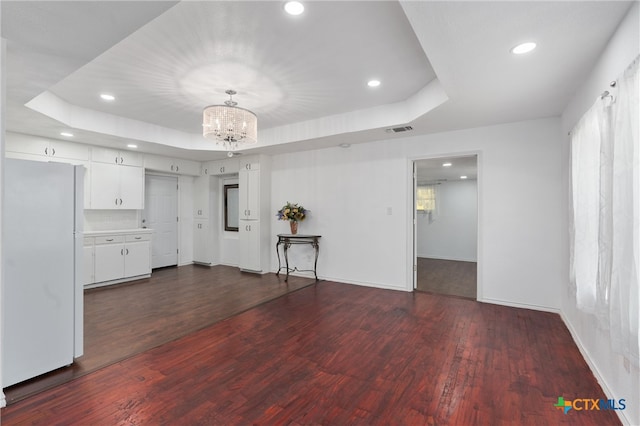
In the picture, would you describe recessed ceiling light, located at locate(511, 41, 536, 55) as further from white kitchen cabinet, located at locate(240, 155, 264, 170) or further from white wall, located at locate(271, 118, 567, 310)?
white kitchen cabinet, located at locate(240, 155, 264, 170)

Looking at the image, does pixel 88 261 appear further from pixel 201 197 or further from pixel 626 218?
pixel 626 218

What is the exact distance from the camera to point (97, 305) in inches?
155

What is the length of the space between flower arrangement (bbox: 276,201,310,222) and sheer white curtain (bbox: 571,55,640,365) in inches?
154

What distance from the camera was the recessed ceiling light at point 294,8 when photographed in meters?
1.94

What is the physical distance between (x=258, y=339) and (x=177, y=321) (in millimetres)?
1138

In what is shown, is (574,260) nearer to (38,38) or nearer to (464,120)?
(464,120)

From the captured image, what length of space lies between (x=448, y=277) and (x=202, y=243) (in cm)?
544

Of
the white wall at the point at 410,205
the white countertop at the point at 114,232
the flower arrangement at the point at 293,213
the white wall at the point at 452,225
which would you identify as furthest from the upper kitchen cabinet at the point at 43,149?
the white wall at the point at 452,225

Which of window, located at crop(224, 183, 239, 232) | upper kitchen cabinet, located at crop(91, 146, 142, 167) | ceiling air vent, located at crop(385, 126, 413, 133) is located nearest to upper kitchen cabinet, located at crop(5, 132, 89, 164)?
upper kitchen cabinet, located at crop(91, 146, 142, 167)

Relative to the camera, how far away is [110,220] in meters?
5.51

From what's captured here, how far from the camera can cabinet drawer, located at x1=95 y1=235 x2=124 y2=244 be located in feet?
16.2

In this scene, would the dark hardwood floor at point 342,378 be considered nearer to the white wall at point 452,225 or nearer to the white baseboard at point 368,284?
the white baseboard at point 368,284

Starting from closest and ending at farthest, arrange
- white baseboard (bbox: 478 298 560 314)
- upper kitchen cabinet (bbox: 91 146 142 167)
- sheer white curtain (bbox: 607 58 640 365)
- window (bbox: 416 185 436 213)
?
sheer white curtain (bbox: 607 58 640 365) → white baseboard (bbox: 478 298 560 314) → upper kitchen cabinet (bbox: 91 146 142 167) → window (bbox: 416 185 436 213)

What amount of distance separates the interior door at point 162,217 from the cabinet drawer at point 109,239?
939 mm
